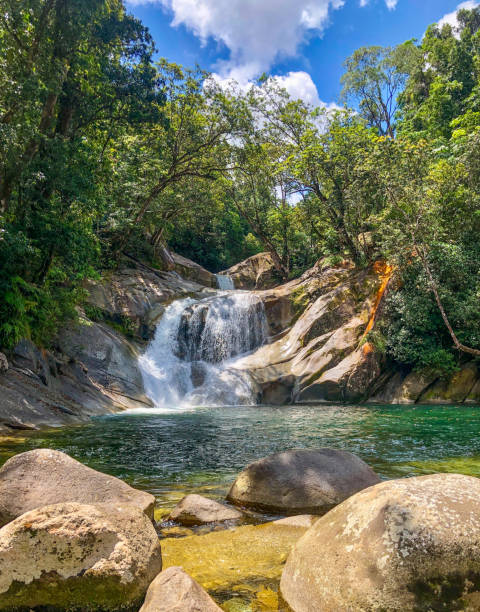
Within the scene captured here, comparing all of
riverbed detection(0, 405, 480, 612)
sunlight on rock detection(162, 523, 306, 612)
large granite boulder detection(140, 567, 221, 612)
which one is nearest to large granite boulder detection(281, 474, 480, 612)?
sunlight on rock detection(162, 523, 306, 612)

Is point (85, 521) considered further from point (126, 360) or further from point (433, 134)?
point (433, 134)

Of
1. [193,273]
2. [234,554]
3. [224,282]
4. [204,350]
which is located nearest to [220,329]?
[204,350]

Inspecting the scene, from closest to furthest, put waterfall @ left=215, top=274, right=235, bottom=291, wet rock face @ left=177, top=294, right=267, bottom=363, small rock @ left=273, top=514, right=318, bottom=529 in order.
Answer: small rock @ left=273, top=514, right=318, bottom=529
wet rock face @ left=177, top=294, right=267, bottom=363
waterfall @ left=215, top=274, right=235, bottom=291

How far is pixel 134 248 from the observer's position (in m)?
31.6

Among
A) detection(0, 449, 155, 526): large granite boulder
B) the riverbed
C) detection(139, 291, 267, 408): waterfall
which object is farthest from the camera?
detection(139, 291, 267, 408): waterfall

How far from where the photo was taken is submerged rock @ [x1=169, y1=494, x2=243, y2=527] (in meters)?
4.51

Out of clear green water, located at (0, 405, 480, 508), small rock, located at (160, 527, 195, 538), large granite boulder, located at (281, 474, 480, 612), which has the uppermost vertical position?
large granite boulder, located at (281, 474, 480, 612)

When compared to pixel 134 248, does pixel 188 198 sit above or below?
above

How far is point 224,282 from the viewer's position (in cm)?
3938

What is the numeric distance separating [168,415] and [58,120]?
12955 mm

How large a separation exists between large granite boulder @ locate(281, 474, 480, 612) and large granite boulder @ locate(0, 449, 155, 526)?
195 centimetres

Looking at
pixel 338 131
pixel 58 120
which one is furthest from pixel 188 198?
pixel 58 120

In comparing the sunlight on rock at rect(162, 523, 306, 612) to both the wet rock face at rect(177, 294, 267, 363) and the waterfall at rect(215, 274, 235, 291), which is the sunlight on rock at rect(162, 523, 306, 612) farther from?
the waterfall at rect(215, 274, 235, 291)

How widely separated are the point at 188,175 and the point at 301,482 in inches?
898
